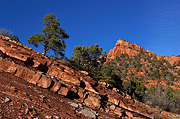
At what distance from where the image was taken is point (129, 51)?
9712 cm

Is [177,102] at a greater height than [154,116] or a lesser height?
greater

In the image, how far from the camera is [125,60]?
88.6 meters

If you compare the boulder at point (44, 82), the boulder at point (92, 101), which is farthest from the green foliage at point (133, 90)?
the boulder at point (44, 82)

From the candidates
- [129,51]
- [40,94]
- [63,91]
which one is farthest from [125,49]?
[40,94]

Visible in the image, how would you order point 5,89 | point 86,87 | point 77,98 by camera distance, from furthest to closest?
point 86,87 → point 77,98 → point 5,89

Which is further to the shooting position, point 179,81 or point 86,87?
point 179,81

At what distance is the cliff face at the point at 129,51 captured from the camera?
309 ft

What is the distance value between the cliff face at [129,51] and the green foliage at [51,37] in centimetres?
7570

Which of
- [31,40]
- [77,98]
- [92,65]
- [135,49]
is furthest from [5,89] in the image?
[135,49]

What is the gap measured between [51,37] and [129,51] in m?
85.1

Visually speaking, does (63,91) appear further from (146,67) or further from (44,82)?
(146,67)

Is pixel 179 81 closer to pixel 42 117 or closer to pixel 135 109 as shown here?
pixel 135 109

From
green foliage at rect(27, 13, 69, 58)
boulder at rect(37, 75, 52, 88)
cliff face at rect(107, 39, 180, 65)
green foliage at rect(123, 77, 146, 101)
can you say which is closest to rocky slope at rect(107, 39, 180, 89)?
cliff face at rect(107, 39, 180, 65)

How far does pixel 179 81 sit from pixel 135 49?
47.4m
